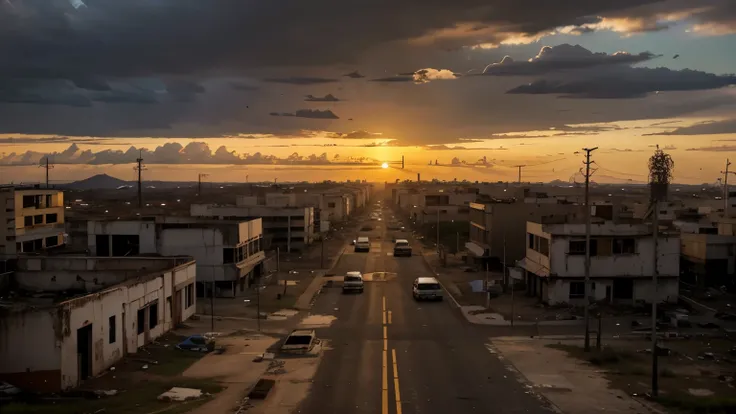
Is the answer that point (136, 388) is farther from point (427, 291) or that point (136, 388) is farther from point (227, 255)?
point (227, 255)

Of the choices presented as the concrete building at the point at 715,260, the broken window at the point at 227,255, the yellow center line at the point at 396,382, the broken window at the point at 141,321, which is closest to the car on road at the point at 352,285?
the broken window at the point at 227,255

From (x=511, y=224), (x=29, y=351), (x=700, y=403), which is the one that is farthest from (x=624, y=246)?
(x=29, y=351)

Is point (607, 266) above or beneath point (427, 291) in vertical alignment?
above

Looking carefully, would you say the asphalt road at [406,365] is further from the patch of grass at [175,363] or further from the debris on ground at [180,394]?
the patch of grass at [175,363]

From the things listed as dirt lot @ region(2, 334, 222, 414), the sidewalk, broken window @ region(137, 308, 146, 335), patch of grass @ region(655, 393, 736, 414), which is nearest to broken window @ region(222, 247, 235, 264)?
broken window @ region(137, 308, 146, 335)

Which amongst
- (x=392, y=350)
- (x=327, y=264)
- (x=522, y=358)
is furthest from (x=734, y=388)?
(x=327, y=264)
